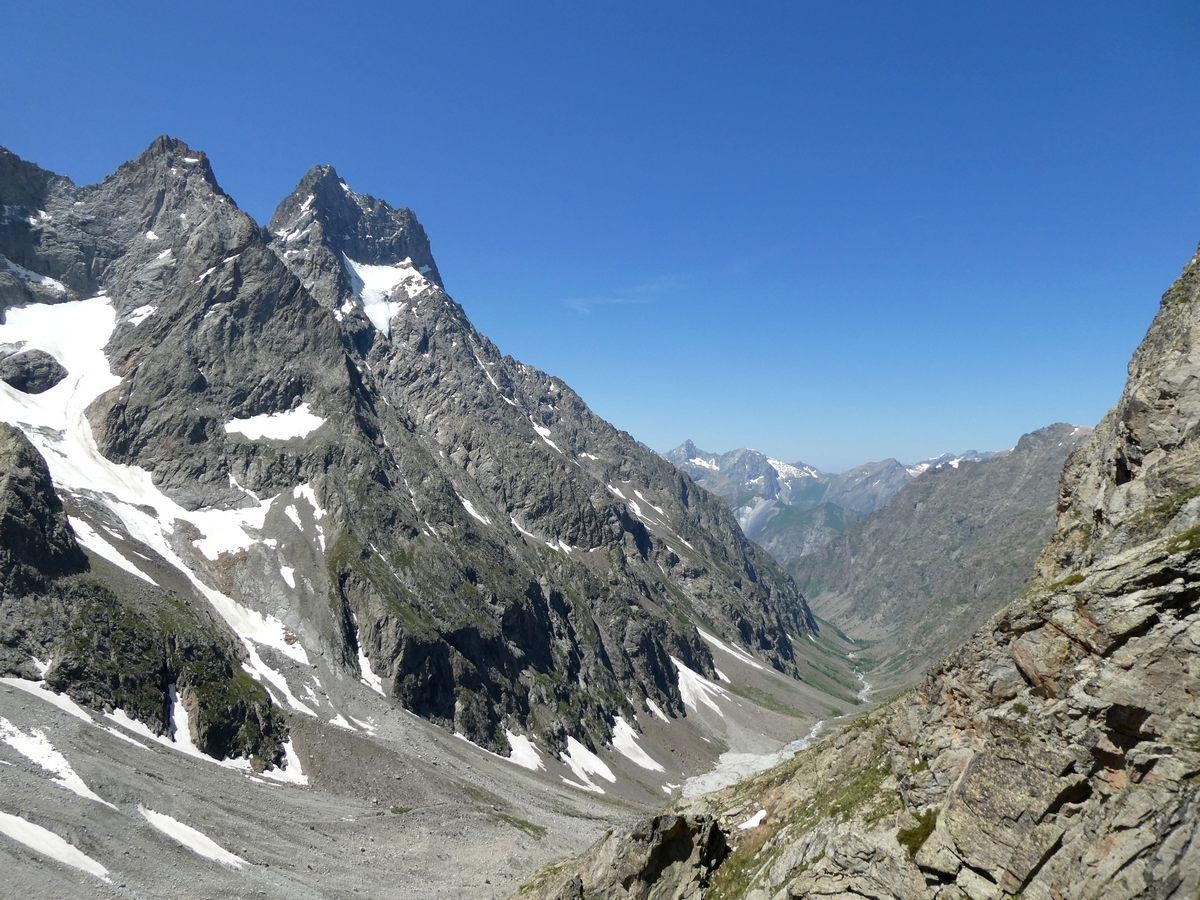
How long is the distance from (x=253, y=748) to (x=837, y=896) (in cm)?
9356

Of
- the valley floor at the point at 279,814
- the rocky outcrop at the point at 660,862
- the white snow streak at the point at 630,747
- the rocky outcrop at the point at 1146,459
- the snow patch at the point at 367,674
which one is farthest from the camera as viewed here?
the white snow streak at the point at 630,747

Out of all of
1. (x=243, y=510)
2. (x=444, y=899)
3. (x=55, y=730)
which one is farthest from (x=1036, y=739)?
(x=243, y=510)

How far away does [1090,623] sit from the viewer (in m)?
19.0

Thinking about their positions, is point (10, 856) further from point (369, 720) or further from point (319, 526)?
point (319, 526)

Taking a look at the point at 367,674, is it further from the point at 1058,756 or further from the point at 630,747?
the point at 1058,756

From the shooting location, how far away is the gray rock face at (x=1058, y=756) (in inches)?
637

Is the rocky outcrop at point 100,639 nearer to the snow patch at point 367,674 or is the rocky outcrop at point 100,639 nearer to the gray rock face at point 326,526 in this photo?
the gray rock face at point 326,526

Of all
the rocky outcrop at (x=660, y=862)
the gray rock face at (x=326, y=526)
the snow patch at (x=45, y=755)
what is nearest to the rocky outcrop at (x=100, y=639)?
the gray rock face at (x=326, y=526)

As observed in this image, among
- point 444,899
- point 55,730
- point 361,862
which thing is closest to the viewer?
point 444,899

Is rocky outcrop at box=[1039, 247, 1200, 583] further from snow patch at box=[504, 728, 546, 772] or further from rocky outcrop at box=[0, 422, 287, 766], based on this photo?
snow patch at box=[504, 728, 546, 772]

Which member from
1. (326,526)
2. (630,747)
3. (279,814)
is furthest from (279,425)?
(279,814)

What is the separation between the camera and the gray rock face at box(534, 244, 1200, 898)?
1617 centimetres

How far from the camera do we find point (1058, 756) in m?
18.3

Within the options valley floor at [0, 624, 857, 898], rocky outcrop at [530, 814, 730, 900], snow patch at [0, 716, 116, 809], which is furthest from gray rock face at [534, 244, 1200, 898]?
snow patch at [0, 716, 116, 809]
